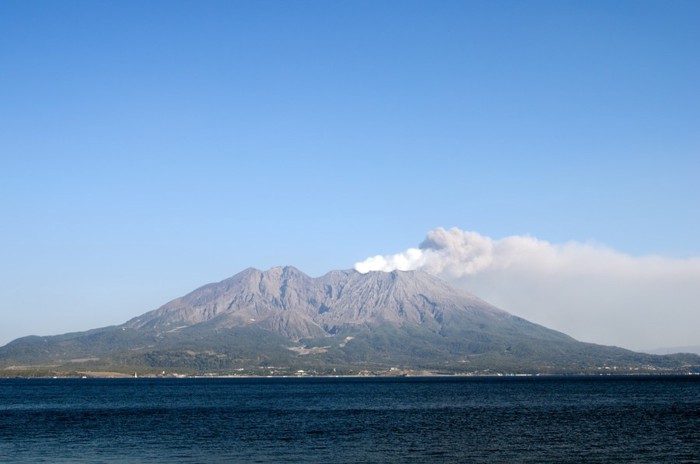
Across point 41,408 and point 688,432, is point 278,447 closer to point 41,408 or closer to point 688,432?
point 688,432

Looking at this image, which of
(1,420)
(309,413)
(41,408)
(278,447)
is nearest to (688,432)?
(278,447)

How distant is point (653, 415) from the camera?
90.5 meters

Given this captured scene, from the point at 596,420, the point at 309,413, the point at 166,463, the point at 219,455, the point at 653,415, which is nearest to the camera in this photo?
the point at 166,463

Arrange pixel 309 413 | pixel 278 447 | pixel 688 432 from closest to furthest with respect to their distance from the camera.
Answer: pixel 278 447
pixel 688 432
pixel 309 413

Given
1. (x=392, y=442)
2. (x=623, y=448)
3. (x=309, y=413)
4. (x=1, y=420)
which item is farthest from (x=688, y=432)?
(x=1, y=420)

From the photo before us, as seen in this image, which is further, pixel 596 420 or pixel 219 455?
pixel 596 420

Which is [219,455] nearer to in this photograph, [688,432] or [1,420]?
[688,432]

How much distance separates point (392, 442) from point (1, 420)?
54102 millimetres

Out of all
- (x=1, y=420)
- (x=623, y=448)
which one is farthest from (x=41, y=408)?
(x=623, y=448)

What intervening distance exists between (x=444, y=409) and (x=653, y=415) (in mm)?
27672

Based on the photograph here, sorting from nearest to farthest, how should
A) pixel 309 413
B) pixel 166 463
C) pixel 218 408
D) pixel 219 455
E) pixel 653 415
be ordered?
1. pixel 166 463
2. pixel 219 455
3. pixel 653 415
4. pixel 309 413
5. pixel 218 408

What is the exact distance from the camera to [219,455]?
57156 mm

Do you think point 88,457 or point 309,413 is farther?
point 309,413

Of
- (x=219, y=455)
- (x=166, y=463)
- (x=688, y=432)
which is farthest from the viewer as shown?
(x=688, y=432)
